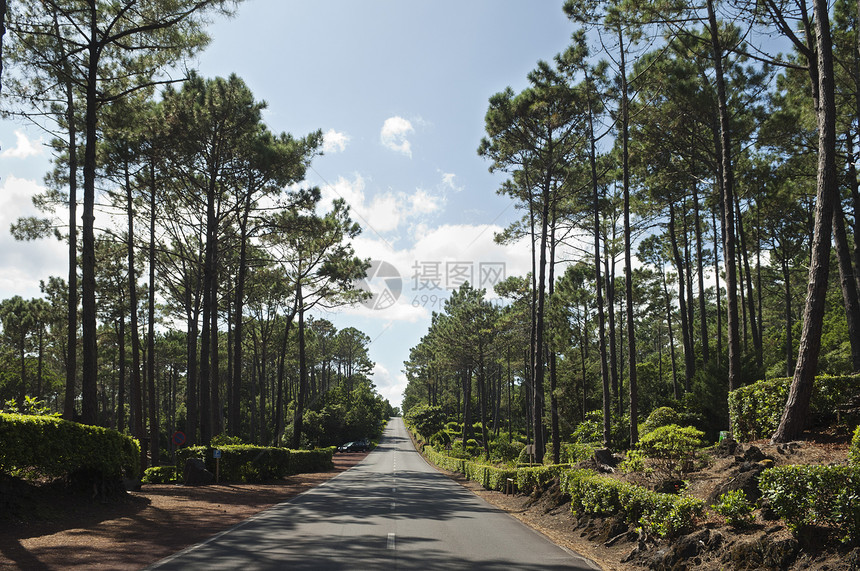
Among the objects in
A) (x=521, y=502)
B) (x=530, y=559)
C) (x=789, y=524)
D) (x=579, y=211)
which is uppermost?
(x=579, y=211)

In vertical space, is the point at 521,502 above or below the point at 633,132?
below

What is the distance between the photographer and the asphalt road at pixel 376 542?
7.25 m

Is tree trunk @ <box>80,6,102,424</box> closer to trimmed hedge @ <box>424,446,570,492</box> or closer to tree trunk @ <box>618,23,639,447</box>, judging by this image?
trimmed hedge @ <box>424,446,570,492</box>

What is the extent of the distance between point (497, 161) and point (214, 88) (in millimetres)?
11378

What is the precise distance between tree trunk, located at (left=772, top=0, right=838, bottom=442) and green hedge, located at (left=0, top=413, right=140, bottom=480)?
41.9 ft

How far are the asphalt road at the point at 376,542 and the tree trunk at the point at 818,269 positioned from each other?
4289mm

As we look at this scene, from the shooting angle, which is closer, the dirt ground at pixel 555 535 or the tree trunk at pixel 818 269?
the dirt ground at pixel 555 535

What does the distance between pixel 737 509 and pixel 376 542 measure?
17.1 feet

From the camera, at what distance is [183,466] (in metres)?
19.4

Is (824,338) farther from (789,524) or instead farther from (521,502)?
(789,524)

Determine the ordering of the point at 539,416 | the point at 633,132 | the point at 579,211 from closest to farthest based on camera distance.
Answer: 1. the point at 633,132
2. the point at 539,416
3. the point at 579,211

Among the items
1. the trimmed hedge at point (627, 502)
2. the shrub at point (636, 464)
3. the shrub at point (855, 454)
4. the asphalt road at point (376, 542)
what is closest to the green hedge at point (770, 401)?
the shrub at point (636, 464)

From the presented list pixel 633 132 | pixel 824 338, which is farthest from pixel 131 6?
pixel 824 338

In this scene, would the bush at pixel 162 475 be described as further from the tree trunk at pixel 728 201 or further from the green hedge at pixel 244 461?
the tree trunk at pixel 728 201
